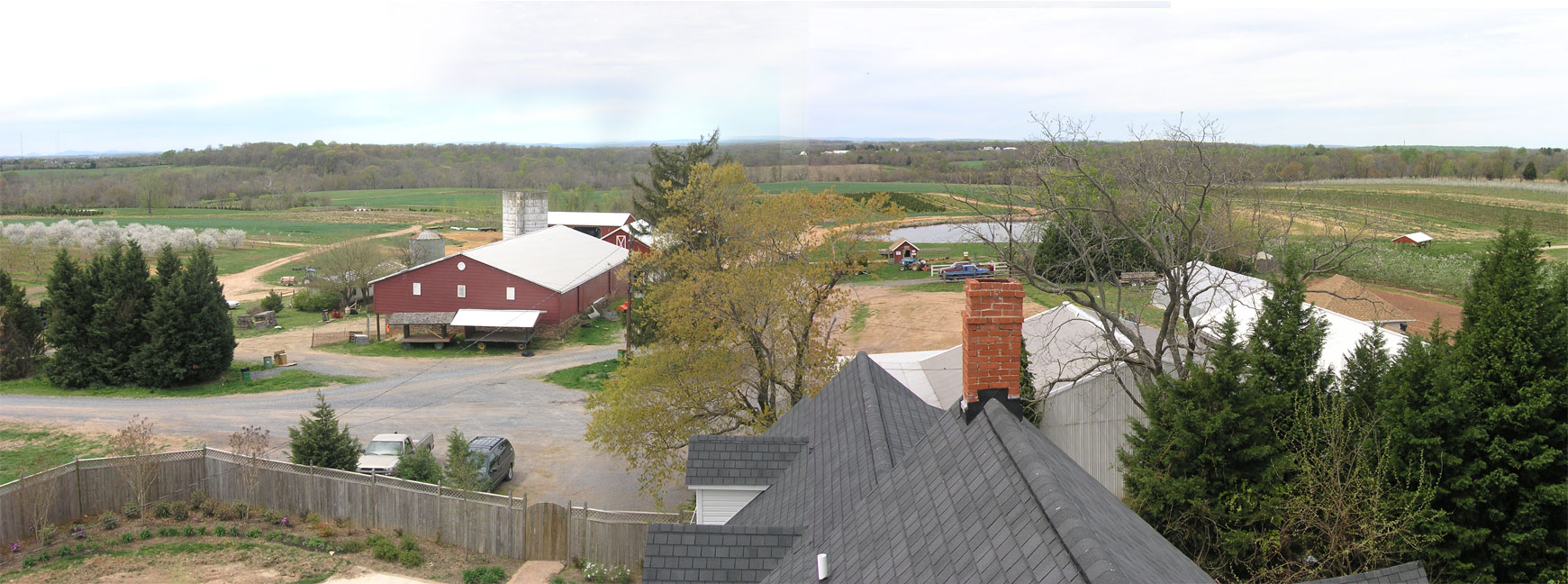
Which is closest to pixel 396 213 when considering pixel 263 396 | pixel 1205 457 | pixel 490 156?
pixel 490 156

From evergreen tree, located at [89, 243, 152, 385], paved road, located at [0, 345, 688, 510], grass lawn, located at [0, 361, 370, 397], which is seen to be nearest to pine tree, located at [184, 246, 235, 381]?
grass lawn, located at [0, 361, 370, 397]

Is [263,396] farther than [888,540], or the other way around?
[263,396]

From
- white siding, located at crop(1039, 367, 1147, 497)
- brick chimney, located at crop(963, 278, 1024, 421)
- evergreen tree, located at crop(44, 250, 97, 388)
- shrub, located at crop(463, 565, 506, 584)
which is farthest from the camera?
→ evergreen tree, located at crop(44, 250, 97, 388)

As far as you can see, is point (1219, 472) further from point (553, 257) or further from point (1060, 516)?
point (553, 257)

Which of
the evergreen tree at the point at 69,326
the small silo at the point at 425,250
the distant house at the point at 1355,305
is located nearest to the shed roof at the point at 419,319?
the evergreen tree at the point at 69,326

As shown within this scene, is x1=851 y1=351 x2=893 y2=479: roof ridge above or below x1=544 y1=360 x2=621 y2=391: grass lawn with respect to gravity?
above

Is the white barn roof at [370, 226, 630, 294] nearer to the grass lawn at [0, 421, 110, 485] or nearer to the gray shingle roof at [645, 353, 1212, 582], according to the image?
the grass lawn at [0, 421, 110, 485]

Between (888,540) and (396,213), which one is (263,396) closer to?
(888,540)

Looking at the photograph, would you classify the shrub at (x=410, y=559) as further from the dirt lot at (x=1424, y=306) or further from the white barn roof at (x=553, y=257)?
the dirt lot at (x=1424, y=306)
